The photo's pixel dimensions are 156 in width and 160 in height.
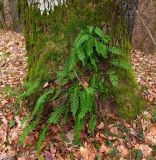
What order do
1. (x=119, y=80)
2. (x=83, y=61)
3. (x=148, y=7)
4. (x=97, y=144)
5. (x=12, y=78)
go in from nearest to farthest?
(x=83, y=61)
(x=97, y=144)
(x=119, y=80)
(x=12, y=78)
(x=148, y=7)

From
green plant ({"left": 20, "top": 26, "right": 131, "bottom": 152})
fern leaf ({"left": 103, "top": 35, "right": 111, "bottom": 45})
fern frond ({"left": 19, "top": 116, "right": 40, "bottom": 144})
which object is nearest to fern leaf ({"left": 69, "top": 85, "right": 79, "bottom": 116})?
green plant ({"left": 20, "top": 26, "right": 131, "bottom": 152})

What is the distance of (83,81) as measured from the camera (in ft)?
12.8

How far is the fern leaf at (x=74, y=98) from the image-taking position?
3721 mm

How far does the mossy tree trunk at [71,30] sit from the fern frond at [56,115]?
1.61 ft

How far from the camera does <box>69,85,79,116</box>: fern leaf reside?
372 centimetres

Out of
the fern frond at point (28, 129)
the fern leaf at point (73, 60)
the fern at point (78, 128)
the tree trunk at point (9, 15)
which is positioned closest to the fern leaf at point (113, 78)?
the fern leaf at point (73, 60)

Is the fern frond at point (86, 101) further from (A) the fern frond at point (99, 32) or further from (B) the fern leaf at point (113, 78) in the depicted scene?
(A) the fern frond at point (99, 32)

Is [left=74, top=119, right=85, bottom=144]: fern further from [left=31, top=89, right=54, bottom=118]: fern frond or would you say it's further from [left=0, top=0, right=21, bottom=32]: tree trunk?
[left=0, top=0, right=21, bottom=32]: tree trunk

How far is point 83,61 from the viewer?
3.70 metres

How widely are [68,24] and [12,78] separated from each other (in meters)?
2.43

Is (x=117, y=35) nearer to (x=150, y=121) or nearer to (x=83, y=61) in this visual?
(x=83, y=61)

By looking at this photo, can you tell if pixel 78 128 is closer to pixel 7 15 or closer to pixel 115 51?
pixel 115 51

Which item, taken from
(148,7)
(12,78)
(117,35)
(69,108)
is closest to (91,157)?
(69,108)

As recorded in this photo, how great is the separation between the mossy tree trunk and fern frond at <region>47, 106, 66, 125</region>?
0.49 m
